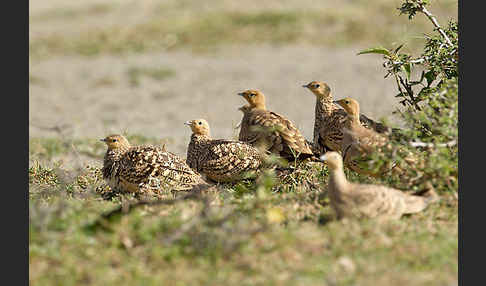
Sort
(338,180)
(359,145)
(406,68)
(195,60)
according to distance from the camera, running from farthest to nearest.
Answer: (195,60)
(406,68)
(359,145)
(338,180)

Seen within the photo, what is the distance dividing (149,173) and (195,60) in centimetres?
1650

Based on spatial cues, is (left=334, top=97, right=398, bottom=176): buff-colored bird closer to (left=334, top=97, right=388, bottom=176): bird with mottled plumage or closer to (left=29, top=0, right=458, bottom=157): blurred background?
(left=334, top=97, right=388, bottom=176): bird with mottled plumage

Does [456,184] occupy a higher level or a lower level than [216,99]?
lower

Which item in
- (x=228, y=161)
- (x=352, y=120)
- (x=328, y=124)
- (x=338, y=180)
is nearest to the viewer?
(x=338, y=180)

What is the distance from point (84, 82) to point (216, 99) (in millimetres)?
5164

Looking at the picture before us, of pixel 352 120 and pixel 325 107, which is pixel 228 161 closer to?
pixel 325 107

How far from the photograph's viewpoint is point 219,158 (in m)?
7.45

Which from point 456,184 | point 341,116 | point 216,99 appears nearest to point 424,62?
point 341,116

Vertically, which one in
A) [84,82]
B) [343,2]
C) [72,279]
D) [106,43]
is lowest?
[72,279]

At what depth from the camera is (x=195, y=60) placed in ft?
75.6

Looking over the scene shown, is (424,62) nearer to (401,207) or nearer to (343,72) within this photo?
(401,207)

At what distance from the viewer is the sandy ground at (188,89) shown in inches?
578

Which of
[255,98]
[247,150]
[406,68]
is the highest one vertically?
[406,68]

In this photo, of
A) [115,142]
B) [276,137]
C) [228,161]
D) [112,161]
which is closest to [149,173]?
[112,161]
